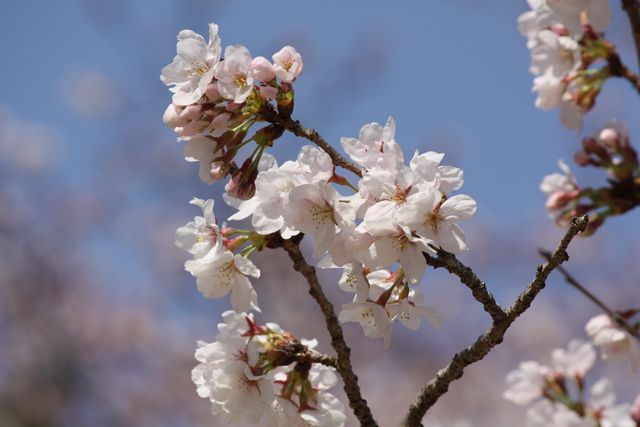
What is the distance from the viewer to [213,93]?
1.55 m

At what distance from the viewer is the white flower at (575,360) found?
244 centimetres

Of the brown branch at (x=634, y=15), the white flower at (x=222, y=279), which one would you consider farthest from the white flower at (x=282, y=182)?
the brown branch at (x=634, y=15)

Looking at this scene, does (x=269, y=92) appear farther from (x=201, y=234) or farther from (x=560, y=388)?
(x=560, y=388)

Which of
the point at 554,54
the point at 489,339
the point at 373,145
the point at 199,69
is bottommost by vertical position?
the point at 489,339

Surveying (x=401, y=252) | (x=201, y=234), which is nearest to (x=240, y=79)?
(x=201, y=234)

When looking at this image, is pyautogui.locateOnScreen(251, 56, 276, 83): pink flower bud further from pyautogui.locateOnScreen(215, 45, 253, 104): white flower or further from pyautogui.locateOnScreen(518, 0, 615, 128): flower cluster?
pyautogui.locateOnScreen(518, 0, 615, 128): flower cluster

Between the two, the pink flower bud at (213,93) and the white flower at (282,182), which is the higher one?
the pink flower bud at (213,93)

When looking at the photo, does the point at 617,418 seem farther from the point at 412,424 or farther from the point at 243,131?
the point at 243,131

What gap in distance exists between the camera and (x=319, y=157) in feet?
→ 4.97

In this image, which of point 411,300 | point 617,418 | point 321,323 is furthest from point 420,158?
point 321,323

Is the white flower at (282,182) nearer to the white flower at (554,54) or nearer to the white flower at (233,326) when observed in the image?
the white flower at (233,326)

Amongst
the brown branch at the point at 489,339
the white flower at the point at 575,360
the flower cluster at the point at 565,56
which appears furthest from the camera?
the white flower at the point at 575,360

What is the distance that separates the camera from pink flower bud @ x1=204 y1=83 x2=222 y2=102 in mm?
1552

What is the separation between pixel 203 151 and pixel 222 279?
28 centimetres
